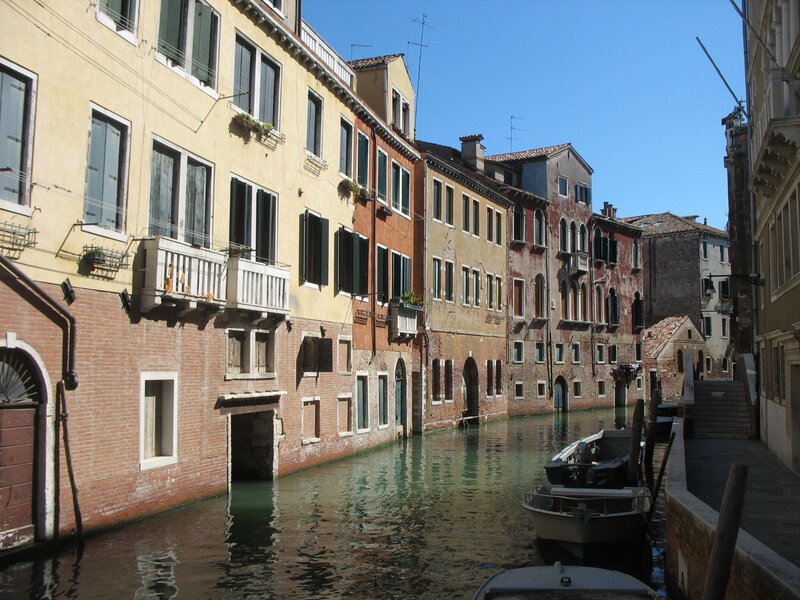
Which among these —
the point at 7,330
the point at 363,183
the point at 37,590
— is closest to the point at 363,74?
the point at 363,183

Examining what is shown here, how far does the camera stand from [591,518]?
9.90 meters

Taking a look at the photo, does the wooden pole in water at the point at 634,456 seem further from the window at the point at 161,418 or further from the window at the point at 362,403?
the window at the point at 161,418

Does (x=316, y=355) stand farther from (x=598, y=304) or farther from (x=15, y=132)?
(x=598, y=304)

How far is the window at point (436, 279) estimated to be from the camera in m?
24.9

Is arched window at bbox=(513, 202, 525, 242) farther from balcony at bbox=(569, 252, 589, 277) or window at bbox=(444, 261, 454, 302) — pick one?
window at bbox=(444, 261, 454, 302)

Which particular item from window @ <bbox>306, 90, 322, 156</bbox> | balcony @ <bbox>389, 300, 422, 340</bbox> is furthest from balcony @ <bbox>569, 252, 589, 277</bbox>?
window @ <bbox>306, 90, 322, 156</bbox>

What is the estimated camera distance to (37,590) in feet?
25.4

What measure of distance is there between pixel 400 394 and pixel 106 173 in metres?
13.5

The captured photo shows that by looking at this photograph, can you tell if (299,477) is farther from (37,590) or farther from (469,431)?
(469,431)

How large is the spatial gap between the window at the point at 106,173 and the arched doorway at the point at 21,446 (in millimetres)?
2002

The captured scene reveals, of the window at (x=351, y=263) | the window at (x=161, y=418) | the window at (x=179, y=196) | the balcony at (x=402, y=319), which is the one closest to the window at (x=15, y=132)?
the window at (x=179, y=196)

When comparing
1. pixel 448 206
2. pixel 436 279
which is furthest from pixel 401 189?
pixel 448 206

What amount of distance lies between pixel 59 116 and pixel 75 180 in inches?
30.9

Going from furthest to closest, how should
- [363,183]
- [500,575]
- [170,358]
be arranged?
[363,183], [170,358], [500,575]
